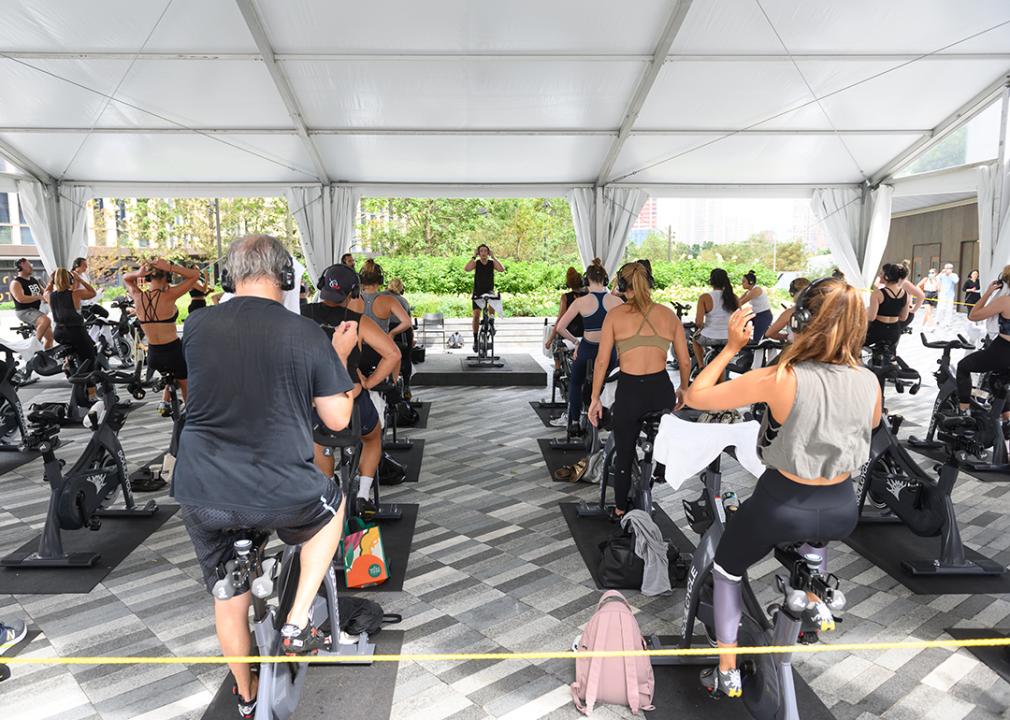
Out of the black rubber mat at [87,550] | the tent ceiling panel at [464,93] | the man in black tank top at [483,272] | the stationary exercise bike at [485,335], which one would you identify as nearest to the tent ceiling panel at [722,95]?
the tent ceiling panel at [464,93]

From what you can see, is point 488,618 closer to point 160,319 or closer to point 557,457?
point 557,457

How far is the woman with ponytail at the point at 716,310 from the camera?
23.6 feet

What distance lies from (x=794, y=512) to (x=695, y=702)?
3.11 ft

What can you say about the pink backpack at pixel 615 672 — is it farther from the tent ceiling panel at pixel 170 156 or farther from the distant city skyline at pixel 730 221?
the distant city skyline at pixel 730 221

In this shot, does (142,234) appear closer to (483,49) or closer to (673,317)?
(483,49)

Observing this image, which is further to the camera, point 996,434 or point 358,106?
point 358,106

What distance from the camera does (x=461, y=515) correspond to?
435cm

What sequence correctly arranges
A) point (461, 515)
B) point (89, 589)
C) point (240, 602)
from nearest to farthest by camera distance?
1. point (240, 602)
2. point (89, 589)
3. point (461, 515)

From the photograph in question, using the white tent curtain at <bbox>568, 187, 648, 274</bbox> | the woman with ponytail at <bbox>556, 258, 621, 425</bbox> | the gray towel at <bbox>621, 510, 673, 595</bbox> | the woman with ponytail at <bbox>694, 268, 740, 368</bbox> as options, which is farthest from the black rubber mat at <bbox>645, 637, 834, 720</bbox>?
the white tent curtain at <bbox>568, 187, 648, 274</bbox>

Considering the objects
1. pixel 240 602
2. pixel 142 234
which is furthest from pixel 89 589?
pixel 142 234

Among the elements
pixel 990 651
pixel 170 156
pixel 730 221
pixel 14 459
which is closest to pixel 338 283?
pixel 990 651

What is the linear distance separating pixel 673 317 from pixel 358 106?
238 inches

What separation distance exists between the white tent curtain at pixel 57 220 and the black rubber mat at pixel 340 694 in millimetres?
9962

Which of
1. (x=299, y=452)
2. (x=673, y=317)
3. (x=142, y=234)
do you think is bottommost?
(x=299, y=452)
